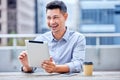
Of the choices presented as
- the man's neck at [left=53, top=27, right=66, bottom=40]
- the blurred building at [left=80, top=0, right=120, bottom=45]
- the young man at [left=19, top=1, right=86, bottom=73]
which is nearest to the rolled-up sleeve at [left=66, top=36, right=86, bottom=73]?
the young man at [left=19, top=1, right=86, bottom=73]

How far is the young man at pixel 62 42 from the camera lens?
1857mm

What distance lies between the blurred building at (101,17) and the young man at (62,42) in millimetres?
3284

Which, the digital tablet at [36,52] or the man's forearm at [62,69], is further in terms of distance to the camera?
the man's forearm at [62,69]

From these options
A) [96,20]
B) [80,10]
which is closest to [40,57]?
[80,10]

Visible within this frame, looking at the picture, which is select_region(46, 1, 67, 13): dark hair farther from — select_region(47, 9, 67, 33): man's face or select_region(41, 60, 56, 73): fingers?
select_region(41, 60, 56, 73): fingers

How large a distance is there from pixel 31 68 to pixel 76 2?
4550 millimetres

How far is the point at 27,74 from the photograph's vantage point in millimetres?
1812

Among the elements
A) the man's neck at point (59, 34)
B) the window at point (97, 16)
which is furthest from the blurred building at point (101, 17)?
the man's neck at point (59, 34)

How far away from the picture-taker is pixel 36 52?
5.56 feet

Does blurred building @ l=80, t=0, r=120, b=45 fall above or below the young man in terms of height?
above

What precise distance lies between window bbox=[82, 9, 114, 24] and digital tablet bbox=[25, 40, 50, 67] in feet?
14.5

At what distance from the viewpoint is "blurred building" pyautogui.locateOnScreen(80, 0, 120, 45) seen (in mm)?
5922

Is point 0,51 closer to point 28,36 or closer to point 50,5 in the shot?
point 28,36

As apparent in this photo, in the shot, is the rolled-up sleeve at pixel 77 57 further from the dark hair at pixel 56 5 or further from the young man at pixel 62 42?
the dark hair at pixel 56 5
